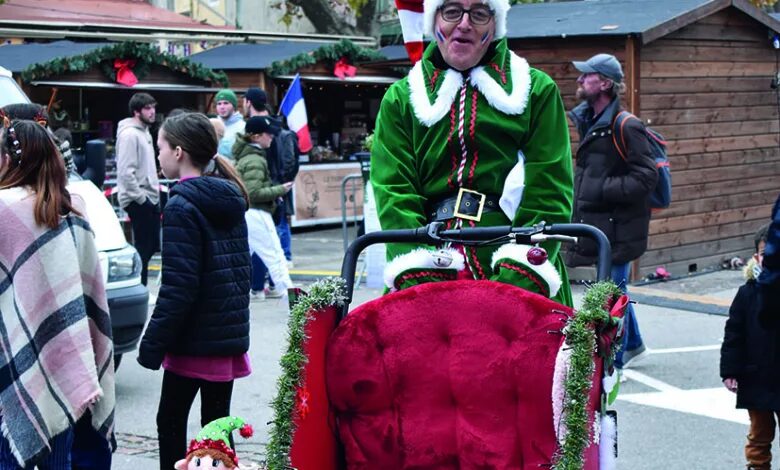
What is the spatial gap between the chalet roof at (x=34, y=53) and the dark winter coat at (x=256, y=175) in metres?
5.59

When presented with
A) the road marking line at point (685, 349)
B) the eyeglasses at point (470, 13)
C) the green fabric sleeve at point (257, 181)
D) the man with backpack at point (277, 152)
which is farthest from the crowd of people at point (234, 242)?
the man with backpack at point (277, 152)

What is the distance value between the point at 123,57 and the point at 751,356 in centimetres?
1245

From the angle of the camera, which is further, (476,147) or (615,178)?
(615,178)

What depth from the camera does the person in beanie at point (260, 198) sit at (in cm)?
1116

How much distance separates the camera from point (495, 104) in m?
4.32

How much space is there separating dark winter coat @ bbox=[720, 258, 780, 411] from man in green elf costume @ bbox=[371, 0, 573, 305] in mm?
1669

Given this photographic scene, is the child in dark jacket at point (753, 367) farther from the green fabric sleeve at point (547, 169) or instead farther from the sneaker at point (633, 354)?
the sneaker at point (633, 354)

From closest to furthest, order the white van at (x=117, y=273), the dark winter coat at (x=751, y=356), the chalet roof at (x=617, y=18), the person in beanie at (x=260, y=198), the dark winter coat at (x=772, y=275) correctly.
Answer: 1. the dark winter coat at (x=772, y=275)
2. the dark winter coat at (x=751, y=356)
3. the white van at (x=117, y=273)
4. the person in beanie at (x=260, y=198)
5. the chalet roof at (x=617, y=18)

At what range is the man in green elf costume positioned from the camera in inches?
168

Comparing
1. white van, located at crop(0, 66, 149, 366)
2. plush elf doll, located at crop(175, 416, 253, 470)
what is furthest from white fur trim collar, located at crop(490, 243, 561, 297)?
white van, located at crop(0, 66, 149, 366)

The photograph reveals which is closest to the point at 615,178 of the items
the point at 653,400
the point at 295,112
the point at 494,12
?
the point at 653,400

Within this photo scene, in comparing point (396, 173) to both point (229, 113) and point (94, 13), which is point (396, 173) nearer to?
point (229, 113)

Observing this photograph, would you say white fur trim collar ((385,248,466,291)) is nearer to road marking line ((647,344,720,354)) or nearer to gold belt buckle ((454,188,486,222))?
gold belt buckle ((454,188,486,222))

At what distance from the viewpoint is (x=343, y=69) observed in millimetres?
19016
